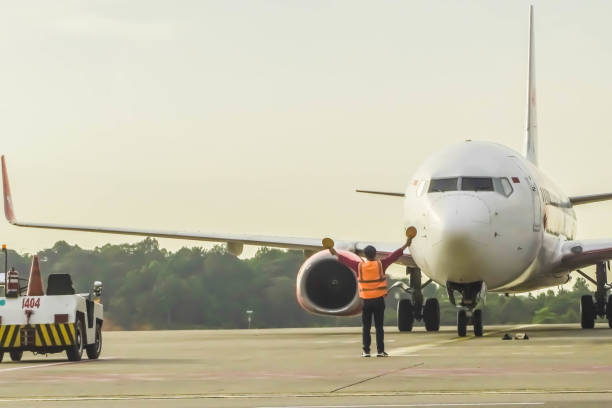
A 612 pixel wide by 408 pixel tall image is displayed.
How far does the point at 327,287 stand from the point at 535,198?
477cm

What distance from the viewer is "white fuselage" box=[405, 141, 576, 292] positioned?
2205 centimetres

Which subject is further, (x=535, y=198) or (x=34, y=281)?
(x=535, y=198)

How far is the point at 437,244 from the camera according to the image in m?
22.1

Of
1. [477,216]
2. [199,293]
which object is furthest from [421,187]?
[199,293]

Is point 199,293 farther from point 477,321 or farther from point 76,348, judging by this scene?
point 76,348

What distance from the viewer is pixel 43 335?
1717 centimetres

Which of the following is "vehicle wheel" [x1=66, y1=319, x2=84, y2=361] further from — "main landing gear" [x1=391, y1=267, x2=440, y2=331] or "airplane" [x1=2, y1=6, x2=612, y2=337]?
"main landing gear" [x1=391, y1=267, x2=440, y2=331]

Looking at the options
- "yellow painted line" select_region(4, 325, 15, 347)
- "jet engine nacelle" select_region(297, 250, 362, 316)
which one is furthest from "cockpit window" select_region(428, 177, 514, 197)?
"yellow painted line" select_region(4, 325, 15, 347)

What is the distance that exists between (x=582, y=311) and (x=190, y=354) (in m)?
13.4

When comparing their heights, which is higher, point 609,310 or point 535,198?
point 535,198

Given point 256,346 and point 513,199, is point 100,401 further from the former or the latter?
point 513,199

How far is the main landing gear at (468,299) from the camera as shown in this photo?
75.6 ft

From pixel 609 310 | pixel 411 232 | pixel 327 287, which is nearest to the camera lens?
pixel 411 232

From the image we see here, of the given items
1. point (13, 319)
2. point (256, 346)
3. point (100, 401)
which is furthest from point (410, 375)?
point (256, 346)
